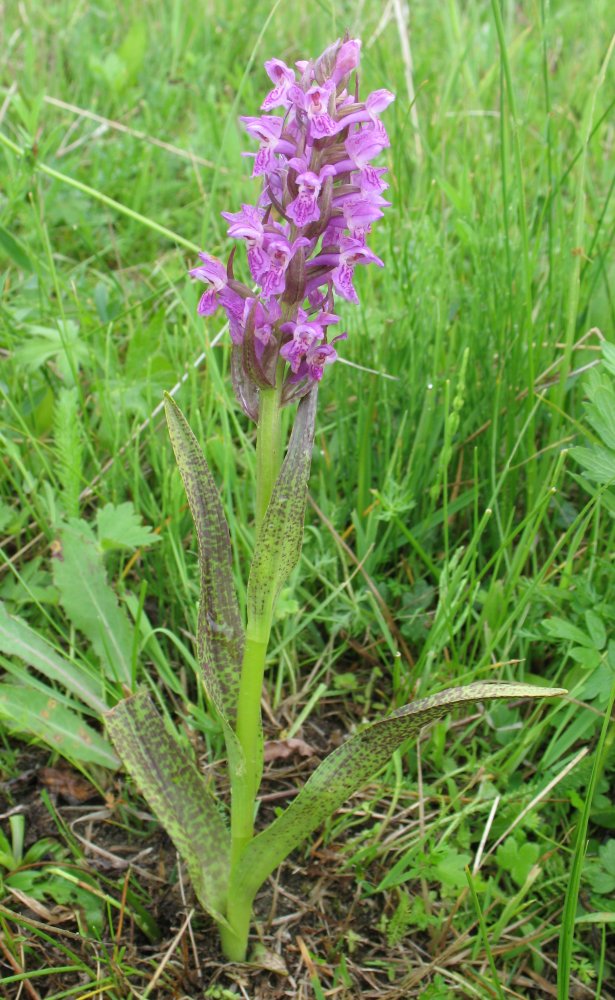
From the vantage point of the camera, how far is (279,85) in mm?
1438

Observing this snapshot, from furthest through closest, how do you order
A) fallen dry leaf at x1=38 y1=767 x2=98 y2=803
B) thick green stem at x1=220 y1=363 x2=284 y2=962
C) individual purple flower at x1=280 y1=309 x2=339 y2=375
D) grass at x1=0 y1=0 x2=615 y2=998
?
fallen dry leaf at x1=38 y1=767 x2=98 y2=803, grass at x1=0 y1=0 x2=615 y2=998, thick green stem at x1=220 y1=363 x2=284 y2=962, individual purple flower at x1=280 y1=309 x2=339 y2=375

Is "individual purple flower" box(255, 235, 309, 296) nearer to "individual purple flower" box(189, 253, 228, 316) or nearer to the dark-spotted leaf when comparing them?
"individual purple flower" box(189, 253, 228, 316)

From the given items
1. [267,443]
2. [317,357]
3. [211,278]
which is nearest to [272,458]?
[267,443]

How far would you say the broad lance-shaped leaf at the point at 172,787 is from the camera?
175 cm

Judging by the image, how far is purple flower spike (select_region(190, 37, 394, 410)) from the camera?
1.39 metres

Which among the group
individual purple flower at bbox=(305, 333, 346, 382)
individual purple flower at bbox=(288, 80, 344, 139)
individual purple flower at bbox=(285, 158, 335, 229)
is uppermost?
individual purple flower at bbox=(288, 80, 344, 139)

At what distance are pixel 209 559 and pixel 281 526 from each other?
25 cm

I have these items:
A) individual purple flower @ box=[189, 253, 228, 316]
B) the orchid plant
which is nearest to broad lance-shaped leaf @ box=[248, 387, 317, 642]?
the orchid plant

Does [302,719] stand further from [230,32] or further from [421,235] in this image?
[230,32]

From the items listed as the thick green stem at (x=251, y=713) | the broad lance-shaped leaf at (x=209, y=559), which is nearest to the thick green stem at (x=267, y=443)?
the thick green stem at (x=251, y=713)

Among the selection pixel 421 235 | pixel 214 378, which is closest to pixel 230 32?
pixel 421 235

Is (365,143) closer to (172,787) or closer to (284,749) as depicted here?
(172,787)

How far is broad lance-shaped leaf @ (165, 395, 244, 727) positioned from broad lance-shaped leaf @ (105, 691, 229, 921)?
0.49 feet

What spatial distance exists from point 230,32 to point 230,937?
4.29 meters
